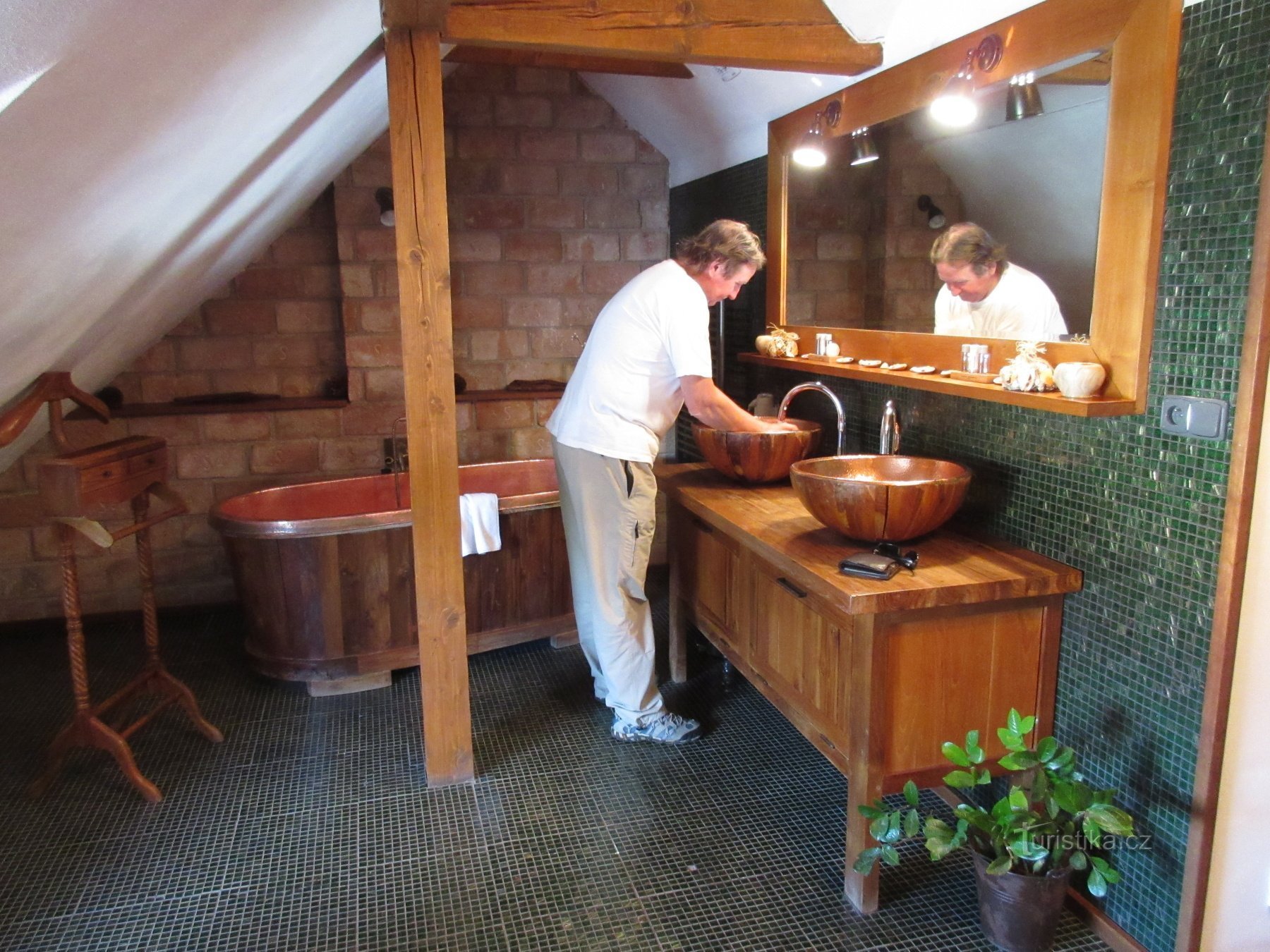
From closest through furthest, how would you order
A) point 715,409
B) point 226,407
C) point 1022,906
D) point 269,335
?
point 1022,906
point 715,409
point 226,407
point 269,335

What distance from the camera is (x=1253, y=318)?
1.68 metres

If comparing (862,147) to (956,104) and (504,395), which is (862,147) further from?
(504,395)

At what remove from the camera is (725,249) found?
2857 millimetres

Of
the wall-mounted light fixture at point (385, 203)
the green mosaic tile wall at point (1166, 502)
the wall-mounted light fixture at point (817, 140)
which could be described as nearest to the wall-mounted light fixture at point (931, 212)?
the wall-mounted light fixture at point (817, 140)

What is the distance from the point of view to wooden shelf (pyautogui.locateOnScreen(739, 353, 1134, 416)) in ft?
6.36

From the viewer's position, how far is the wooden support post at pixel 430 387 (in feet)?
7.98

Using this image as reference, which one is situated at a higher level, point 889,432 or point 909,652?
point 889,432

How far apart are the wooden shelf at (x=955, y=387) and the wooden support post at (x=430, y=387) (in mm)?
1229

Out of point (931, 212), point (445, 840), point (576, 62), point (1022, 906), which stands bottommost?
point (445, 840)

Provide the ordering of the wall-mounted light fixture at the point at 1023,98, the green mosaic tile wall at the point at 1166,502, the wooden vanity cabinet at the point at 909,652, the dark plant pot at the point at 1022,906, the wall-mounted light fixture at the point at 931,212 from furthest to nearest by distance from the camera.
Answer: the wall-mounted light fixture at the point at 931,212, the wall-mounted light fixture at the point at 1023,98, the wooden vanity cabinet at the point at 909,652, the dark plant pot at the point at 1022,906, the green mosaic tile wall at the point at 1166,502

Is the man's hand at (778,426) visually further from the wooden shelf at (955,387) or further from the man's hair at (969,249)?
the man's hair at (969,249)

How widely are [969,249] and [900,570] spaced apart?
95cm

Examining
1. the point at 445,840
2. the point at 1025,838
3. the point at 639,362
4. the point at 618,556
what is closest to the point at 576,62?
the point at 639,362

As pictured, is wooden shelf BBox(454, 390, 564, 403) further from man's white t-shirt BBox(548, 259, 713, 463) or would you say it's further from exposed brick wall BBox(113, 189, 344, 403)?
man's white t-shirt BBox(548, 259, 713, 463)
